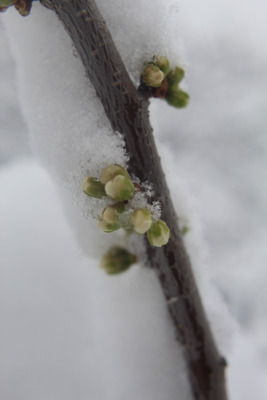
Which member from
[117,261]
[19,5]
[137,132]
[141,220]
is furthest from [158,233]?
[19,5]

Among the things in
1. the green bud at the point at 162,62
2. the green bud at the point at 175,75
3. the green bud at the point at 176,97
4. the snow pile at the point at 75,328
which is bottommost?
the snow pile at the point at 75,328

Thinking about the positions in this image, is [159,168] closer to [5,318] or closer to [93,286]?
[93,286]

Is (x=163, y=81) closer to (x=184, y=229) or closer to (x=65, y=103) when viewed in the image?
(x=65, y=103)

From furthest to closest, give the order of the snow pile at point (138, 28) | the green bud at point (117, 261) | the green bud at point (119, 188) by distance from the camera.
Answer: the green bud at point (117, 261)
the snow pile at point (138, 28)
the green bud at point (119, 188)

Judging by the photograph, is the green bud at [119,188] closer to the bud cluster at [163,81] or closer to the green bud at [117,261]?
the bud cluster at [163,81]

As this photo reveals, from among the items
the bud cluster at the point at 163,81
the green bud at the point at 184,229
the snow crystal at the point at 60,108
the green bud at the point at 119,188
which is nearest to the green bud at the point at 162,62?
the bud cluster at the point at 163,81

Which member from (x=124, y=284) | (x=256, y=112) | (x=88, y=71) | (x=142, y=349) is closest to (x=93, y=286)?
(x=124, y=284)

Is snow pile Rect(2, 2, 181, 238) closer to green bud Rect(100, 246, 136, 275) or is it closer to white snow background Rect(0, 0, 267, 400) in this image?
white snow background Rect(0, 0, 267, 400)
